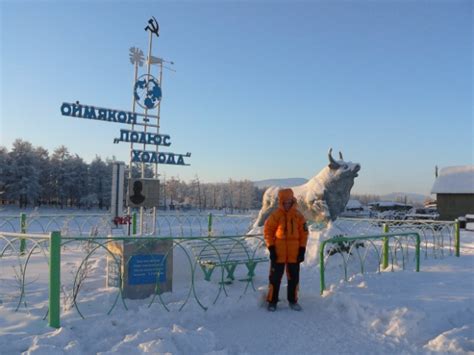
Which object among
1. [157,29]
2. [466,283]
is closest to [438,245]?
[466,283]

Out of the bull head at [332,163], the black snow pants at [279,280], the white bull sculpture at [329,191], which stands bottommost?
the black snow pants at [279,280]

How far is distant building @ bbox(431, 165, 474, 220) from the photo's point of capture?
27953 millimetres

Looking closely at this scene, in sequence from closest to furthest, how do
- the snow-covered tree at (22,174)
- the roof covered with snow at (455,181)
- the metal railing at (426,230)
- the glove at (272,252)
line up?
the glove at (272,252) < the metal railing at (426,230) < the roof covered with snow at (455,181) < the snow-covered tree at (22,174)

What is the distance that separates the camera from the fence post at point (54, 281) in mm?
4500

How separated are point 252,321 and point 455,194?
27.5m

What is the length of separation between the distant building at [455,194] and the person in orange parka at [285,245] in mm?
26357

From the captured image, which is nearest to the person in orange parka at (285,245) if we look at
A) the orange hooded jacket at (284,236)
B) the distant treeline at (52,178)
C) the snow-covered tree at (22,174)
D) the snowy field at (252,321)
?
the orange hooded jacket at (284,236)

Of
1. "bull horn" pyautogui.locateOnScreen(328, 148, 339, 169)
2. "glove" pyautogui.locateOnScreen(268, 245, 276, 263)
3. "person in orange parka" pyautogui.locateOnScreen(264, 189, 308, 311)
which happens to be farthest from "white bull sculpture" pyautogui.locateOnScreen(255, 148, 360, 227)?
"glove" pyautogui.locateOnScreen(268, 245, 276, 263)

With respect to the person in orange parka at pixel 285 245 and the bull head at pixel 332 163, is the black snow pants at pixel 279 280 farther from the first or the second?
the bull head at pixel 332 163

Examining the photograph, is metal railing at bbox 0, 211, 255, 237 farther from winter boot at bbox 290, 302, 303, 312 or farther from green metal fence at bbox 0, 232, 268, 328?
winter boot at bbox 290, 302, 303, 312

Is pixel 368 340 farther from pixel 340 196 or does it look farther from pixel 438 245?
pixel 438 245

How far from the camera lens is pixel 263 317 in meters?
5.12

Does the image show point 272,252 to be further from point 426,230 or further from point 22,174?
point 22,174

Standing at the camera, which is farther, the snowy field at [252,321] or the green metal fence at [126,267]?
the green metal fence at [126,267]
